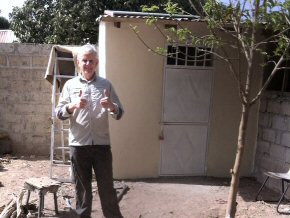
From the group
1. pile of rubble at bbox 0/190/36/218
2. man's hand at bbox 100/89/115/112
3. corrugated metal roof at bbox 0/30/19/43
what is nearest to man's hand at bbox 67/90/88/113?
man's hand at bbox 100/89/115/112

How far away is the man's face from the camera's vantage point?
13.1 ft

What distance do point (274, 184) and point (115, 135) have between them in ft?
8.75

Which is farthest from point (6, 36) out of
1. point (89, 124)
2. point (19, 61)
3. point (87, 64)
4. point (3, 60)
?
point (89, 124)

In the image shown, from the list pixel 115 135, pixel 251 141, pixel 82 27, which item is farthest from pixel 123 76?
pixel 82 27

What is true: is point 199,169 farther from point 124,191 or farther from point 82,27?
point 82,27

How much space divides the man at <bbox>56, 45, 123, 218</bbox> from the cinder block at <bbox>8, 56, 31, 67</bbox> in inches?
161

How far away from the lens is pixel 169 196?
5.98 metres

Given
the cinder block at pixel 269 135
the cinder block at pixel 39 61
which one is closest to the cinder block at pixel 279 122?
the cinder block at pixel 269 135

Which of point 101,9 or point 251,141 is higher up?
point 101,9

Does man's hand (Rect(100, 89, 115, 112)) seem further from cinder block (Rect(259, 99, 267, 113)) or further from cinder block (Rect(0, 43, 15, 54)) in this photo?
cinder block (Rect(0, 43, 15, 54))

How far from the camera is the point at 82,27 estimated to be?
1220 cm

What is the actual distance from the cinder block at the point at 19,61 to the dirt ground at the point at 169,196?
6.47ft

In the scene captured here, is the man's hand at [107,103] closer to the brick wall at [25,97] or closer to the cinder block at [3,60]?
the brick wall at [25,97]

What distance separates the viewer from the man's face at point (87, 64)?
400cm
